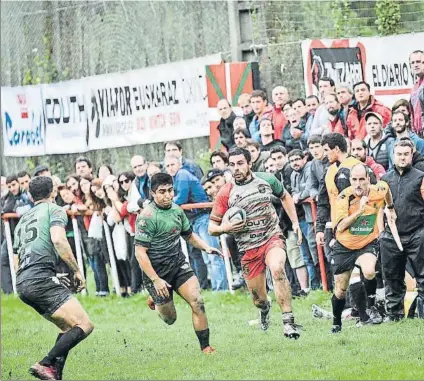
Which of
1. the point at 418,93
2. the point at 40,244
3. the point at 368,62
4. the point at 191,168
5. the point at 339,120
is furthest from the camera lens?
the point at 191,168

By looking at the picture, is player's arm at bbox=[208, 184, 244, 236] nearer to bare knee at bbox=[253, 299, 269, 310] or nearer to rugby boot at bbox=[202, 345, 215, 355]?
bare knee at bbox=[253, 299, 269, 310]

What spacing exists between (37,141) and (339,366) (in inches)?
595

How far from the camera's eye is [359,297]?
49.0 feet

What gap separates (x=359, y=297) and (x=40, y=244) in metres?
3.94

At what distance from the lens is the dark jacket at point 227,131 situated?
2000 cm

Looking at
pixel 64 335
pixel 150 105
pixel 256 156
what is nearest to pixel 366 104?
pixel 256 156

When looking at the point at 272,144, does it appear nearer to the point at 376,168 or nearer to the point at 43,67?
the point at 376,168

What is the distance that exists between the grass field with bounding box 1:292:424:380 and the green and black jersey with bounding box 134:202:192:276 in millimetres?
980

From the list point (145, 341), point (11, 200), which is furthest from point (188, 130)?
point (145, 341)

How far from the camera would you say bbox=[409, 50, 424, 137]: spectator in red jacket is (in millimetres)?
16750

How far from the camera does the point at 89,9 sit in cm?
2503

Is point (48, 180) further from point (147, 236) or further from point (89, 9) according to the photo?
point (89, 9)

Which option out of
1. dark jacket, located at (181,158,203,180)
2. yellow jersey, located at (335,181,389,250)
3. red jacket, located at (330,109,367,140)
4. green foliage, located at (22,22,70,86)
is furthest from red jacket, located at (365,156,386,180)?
green foliage, located at (22,22,70,86)

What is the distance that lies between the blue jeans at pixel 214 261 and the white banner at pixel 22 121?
294 inches
